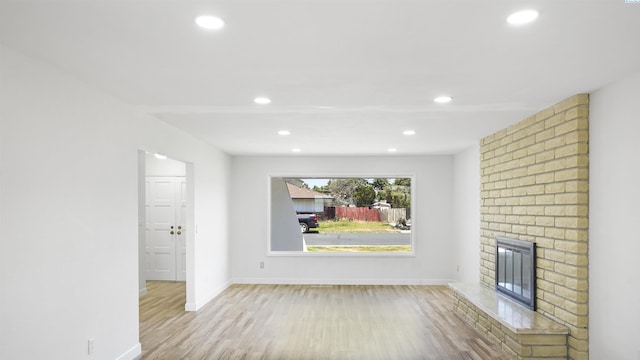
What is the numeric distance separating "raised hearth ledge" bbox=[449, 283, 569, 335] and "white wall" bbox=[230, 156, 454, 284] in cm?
226

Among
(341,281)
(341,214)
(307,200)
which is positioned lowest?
(341,281)

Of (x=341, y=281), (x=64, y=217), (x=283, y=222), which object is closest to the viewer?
(x=64, y=217)

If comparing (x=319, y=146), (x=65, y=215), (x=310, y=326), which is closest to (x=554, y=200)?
(x=310, y=326)

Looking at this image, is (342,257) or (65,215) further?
(342,257)

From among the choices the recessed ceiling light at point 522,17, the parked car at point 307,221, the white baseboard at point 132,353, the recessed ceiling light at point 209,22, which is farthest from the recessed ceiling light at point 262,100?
the parked car at point 307,221

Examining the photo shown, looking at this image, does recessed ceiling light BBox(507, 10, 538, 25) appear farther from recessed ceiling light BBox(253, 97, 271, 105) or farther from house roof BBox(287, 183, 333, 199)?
house roof BBox(287, 183, 333, 199)

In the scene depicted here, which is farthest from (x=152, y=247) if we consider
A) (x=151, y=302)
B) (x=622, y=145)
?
(x=622, y=145)

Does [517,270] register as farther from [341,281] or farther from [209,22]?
[209,22]

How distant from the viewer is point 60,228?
2979 millimetres

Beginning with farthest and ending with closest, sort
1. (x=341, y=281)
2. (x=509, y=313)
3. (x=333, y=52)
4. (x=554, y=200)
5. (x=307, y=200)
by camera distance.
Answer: (x=307, y=200)
(x=341, y=281)
(x=509, y=313)
(x=554, y=200)
(x=333, y=52)

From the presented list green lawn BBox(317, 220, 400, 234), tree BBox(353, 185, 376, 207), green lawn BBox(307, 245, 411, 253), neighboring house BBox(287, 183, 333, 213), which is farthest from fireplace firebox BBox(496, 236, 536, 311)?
neighboring house BBox(287, 183, 333, 213)

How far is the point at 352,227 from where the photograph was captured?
27.1ft

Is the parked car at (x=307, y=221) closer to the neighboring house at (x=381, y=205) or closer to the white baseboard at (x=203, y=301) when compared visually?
the neighboring house at (x=381, y=205)

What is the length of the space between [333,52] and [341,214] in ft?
19.3
